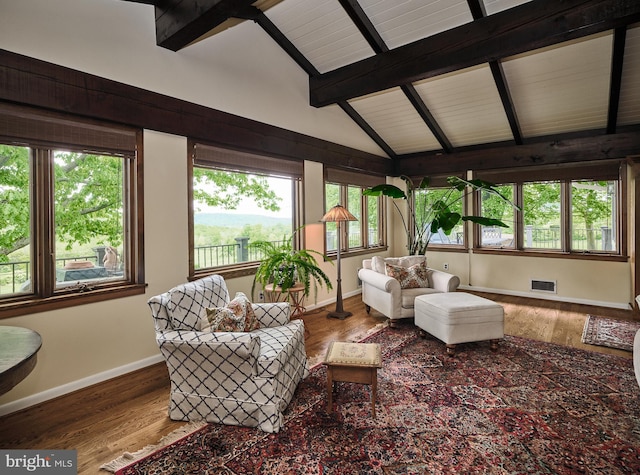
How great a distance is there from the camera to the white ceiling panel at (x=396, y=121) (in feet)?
16.9

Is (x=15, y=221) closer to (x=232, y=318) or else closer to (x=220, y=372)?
(x=232, y=318)

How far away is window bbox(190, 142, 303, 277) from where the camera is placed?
3.71 metres

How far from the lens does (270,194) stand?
14.9 feet

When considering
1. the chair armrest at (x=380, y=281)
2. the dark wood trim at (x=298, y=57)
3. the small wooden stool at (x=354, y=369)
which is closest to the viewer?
the small wooden stool at (x=354, y=369)

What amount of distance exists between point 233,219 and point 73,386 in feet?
7.09

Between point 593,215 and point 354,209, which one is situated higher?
point 354,209

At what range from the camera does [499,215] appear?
6.02 m

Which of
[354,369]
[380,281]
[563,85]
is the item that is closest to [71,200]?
[354,369]

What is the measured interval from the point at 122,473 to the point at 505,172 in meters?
6.19

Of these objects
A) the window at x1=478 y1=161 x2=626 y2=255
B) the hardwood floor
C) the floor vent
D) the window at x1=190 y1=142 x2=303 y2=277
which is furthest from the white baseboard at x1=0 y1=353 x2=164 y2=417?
the window at x1=478 y1=161 x2=626 y2=255

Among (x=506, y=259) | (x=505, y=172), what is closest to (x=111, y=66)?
(x=505, y=172)

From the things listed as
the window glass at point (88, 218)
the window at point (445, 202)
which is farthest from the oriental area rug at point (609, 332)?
the window glass at point (88, 218)

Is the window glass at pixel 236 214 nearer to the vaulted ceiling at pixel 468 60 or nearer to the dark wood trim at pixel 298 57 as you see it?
the vaulted ceiling at pixel 468 60

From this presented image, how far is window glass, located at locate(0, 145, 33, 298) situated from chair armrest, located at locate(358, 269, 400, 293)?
10.8 ft
